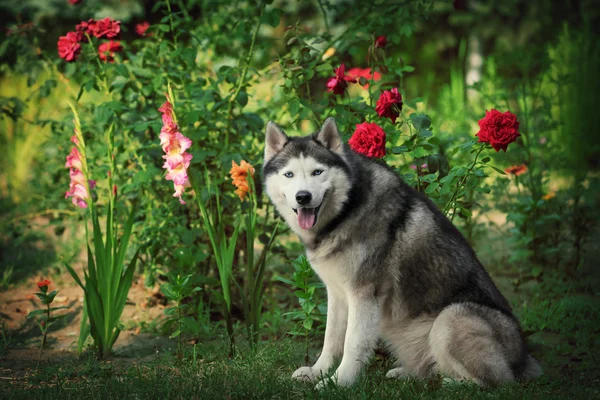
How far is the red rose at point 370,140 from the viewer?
13.4 ft

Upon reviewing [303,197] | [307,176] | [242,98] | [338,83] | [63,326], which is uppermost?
[242,98]

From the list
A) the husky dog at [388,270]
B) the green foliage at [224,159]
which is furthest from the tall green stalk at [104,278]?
the husky dog at [388,270]

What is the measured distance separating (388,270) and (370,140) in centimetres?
83

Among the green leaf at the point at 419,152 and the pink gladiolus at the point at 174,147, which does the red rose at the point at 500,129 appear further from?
the pink gladiolus at the point at 174,147

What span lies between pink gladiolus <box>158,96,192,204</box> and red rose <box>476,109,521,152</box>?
187cm

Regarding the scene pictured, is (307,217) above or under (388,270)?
above

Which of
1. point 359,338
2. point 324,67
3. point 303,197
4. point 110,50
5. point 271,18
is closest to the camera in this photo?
point 303,197

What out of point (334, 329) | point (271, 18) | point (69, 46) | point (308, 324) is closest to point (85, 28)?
point (69, 46)

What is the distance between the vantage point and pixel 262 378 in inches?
149

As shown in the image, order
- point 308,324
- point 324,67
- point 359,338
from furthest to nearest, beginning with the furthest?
point 324,67
point 308,324
point 359,338

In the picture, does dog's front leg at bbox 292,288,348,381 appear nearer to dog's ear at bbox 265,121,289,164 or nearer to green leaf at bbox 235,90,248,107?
dog's ear at bbox 265,121,289,164

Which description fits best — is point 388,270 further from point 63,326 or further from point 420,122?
point 63,326

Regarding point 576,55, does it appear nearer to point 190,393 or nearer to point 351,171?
point 351,171

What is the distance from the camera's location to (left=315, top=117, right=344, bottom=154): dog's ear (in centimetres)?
395
